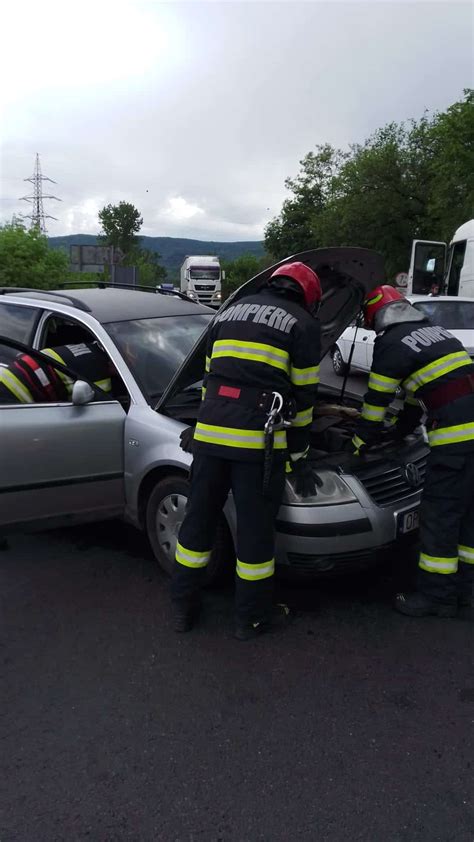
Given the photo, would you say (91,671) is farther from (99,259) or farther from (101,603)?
(99,259)

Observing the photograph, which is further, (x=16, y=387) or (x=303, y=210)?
(x=303, y=210)

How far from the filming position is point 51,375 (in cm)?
394

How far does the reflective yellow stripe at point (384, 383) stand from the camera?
131 inches

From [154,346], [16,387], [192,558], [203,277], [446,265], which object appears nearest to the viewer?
[192,558]

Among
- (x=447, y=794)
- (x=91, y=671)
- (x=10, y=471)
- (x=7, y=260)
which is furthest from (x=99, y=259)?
(x=447, y=794)

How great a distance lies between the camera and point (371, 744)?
8.01 ft

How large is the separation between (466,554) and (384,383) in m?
1.01

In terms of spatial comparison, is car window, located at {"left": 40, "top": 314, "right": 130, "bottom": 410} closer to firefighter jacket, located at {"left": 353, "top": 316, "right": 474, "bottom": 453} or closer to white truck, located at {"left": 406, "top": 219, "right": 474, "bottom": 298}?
firefighter jacket, located at {"left": 353, "top": 316, "right": 474, "bottom": 453}

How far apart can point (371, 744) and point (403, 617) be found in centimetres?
Answer: 100

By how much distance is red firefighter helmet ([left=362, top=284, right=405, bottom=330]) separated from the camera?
350 centimetres

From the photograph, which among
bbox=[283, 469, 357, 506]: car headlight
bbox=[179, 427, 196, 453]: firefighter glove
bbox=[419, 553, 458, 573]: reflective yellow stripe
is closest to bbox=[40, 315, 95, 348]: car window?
bbox=[179, 427, 196, 453]: firefighter glove

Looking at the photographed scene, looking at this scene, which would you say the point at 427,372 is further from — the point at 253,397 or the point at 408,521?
the point at 253,397

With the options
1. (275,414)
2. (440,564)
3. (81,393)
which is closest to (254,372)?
(275,414)

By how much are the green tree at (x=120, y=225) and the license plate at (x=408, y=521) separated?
7975 cm
